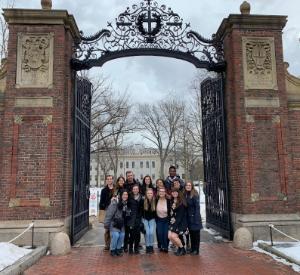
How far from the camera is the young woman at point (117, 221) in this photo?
8.15 meters

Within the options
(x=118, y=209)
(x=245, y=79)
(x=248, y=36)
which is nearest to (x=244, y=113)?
(x=245, y=79)

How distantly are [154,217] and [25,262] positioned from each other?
10.1 ft

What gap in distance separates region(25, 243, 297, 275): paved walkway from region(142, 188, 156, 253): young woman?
317 millimetres

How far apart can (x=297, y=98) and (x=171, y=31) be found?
13.6 feet

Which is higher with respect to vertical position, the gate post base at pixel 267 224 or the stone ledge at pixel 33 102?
the stone ledge at pixel 33 102

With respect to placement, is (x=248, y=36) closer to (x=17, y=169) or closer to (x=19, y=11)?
(x=19, y=11)

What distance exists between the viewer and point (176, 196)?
329 inches

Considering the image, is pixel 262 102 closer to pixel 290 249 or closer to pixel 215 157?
pixel 215 157

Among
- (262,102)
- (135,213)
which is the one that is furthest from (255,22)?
(135,213)

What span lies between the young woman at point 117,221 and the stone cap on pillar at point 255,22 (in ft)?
18.9

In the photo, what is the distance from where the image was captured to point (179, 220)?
328 inches

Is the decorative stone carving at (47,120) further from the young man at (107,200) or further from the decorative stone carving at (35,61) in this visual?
the young man at (107,200)

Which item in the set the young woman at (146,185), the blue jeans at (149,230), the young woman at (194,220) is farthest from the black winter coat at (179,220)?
the young woman at (146,185)

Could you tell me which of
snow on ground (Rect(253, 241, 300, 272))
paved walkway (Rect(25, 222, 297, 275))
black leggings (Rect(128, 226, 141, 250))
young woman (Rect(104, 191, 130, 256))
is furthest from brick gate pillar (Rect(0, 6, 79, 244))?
snow on ground (Rect(253, 241, 300, 272))
